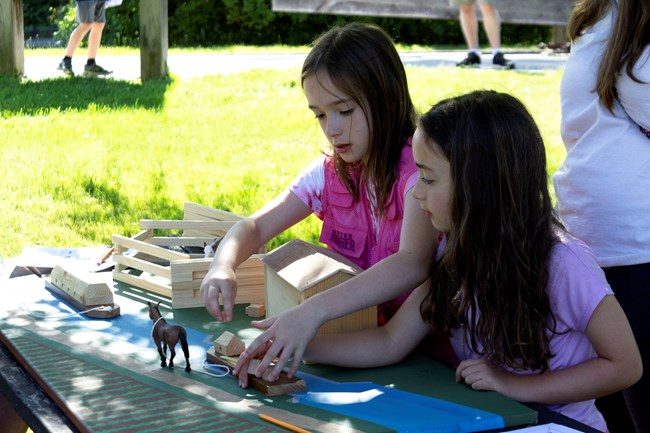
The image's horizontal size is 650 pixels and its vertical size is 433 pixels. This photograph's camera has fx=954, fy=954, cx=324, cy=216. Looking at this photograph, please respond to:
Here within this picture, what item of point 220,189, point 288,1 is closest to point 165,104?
point 288,1

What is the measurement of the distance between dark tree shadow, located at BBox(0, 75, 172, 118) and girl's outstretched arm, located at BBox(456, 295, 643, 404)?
595cm

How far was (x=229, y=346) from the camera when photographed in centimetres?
211

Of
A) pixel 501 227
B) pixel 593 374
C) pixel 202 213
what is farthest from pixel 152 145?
pixel 593 374

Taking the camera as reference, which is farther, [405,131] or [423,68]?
[423,68]

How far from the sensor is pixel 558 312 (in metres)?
2.00

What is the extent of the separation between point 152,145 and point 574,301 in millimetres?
5109

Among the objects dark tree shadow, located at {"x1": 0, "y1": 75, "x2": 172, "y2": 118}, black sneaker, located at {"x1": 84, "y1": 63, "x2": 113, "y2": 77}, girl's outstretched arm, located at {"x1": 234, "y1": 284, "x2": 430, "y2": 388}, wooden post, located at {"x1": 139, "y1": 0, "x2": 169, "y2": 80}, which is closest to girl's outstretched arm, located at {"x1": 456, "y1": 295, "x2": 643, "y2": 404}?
girl's outstretched arm, located at {"x1": 234, "y1": 284, "x2": 430, "y2": 388}

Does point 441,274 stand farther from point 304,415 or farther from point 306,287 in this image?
point 304,415

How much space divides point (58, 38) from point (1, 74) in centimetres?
1034

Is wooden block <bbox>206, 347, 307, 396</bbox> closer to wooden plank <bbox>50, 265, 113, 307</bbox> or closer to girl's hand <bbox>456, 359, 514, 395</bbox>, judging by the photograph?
girl's hand <bbox>456, 359, 514, 395</bbox>

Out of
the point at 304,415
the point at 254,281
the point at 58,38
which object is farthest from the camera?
the point at 58,38

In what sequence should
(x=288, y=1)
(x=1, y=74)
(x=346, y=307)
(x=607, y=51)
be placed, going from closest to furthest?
(x=346, y=307), (x=607, y=51), (x=288, y=1), (x=1, y=74)

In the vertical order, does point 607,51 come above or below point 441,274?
above

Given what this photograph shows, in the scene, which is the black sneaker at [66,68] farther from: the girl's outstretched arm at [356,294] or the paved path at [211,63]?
the girl's outstretched arm at [356,294]
